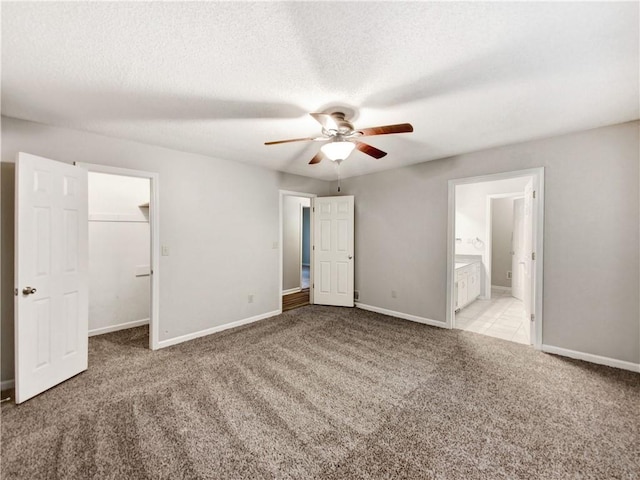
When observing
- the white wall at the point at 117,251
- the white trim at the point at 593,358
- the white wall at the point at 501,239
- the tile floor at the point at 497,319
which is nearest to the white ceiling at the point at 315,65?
the white wall at the point at 117,251

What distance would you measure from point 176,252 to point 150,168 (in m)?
1.03

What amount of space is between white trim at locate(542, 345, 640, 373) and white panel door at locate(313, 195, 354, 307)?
276 cm

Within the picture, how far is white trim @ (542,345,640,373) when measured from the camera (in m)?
2.54

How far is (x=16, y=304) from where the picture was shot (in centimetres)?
209

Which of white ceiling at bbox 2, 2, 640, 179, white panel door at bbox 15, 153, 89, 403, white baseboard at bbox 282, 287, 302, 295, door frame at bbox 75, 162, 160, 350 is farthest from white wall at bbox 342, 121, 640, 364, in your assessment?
white panel door at bbox 15, 153, 89, 403

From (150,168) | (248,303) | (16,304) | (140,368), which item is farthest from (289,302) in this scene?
(16,304)

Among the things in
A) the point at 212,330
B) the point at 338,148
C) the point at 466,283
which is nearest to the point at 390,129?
the point at 338,148

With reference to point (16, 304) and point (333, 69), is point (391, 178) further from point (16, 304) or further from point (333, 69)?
point (16, 304)

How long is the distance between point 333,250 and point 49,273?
12.2 ft

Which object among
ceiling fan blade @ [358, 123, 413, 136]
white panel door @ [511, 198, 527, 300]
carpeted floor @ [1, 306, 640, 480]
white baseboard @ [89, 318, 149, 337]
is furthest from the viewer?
white panel door @ [511, 198, 527, 300]

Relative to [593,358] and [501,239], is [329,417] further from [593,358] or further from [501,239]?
[501,239]

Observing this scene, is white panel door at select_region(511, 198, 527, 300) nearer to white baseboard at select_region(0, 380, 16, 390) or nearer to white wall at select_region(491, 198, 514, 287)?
white wall at select_region(491, 198, 514, 287)

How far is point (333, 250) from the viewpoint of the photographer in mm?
4934

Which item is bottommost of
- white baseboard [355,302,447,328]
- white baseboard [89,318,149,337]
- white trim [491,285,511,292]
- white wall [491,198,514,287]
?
white baseboard [89,318,149,337]
